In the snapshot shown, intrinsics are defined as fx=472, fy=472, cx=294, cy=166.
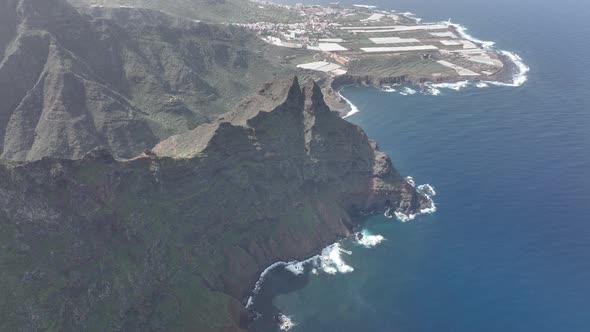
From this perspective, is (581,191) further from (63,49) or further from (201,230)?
(63,49)

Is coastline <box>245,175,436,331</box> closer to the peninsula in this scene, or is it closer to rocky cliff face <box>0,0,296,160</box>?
the peninsula

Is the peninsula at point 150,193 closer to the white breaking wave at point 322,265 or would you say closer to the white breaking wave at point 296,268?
the white breaking wave at point 322,265

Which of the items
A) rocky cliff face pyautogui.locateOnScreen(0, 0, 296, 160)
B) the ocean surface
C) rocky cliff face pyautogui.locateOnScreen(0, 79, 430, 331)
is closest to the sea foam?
the ocean surface

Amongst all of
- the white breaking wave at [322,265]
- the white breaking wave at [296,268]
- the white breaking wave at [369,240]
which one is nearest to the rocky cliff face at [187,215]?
the white breaking wave at [322,265]

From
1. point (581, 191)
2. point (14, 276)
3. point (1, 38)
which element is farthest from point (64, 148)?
point (581, 191)

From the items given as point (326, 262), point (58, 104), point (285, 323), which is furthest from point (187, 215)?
point (58, 104)

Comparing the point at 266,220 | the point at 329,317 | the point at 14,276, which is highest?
the point at 14,276

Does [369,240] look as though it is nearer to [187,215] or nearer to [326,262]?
[326,262]
